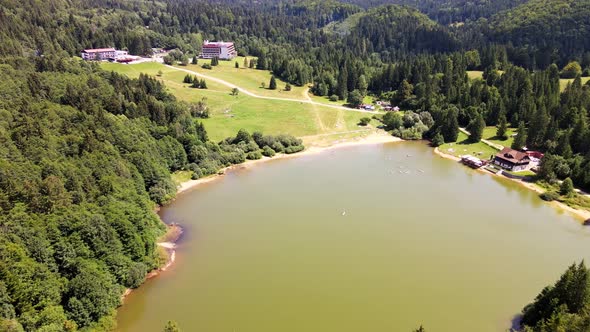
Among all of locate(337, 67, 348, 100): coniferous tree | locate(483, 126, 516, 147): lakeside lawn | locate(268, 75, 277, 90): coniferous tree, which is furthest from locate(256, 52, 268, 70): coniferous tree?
locate(483, 126, 516, 147): lakeside lawn

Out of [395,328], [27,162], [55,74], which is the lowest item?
[395,328]

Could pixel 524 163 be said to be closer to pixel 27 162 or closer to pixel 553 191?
pixel 553 191

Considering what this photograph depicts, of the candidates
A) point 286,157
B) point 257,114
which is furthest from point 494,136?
point 257,114

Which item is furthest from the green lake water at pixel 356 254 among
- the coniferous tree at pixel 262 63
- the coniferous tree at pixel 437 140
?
the coniferous tree at pixel 262 63

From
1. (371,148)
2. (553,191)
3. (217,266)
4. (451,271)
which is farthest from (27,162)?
(553,191)

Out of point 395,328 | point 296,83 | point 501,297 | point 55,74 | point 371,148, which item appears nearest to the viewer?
point 395,328

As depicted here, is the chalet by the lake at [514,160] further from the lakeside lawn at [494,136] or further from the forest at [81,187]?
the forest at [81,187]
